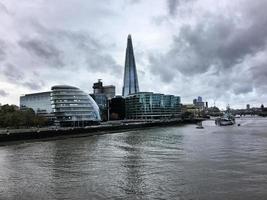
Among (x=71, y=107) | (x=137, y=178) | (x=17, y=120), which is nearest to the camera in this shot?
(x=137, y=178)

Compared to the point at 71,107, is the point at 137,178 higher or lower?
lower

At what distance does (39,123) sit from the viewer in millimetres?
131000

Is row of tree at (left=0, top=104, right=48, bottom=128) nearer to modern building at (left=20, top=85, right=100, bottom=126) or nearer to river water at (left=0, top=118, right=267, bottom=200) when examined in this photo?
modern building at (left=20, top=85, right=100, bottom=126)

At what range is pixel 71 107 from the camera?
171 metres

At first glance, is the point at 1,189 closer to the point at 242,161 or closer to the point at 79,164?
the point at 79,164

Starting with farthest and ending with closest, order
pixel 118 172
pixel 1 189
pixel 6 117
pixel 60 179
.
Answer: pixel 6 117 → pixel 118 172 → pixel 60 179 → pixel 1 189

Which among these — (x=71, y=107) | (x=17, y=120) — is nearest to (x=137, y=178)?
(x=17, y=120)

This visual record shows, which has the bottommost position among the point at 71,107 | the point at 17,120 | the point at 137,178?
the point at 137,178

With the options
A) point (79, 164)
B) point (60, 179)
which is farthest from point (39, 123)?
point (60, 179)

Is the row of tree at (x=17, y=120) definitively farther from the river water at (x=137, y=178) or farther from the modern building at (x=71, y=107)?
the river water at (x=137, y=178)

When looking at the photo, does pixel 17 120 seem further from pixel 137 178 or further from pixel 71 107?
pixel 137 178

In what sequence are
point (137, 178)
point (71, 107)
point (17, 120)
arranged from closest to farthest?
point (137, 178)
point (17, 120)
point (71, 107)

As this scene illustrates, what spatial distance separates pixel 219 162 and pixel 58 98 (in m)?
145

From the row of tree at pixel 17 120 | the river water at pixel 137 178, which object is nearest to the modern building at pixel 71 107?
the row of tree at pixel 17 120
